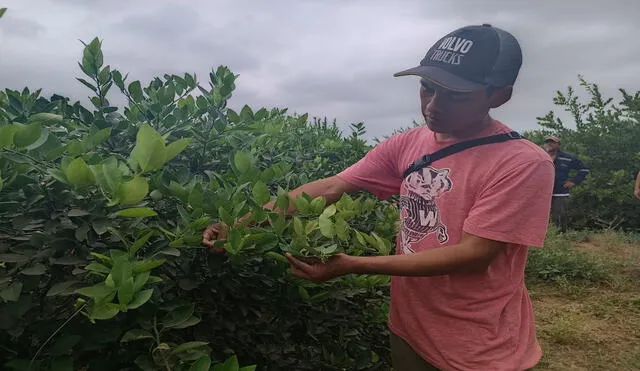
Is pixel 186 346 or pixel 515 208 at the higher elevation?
pixel 515 208

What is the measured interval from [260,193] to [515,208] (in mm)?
730

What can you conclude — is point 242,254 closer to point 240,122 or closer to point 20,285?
point 20,285

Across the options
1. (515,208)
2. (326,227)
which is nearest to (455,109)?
(515,208)

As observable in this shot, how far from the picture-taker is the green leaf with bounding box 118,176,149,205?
1.32 metres

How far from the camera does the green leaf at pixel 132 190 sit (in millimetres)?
1322

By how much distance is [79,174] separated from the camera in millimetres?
1337

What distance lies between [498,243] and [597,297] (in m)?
5.32

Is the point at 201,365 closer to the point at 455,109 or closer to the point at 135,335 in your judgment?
the point at 135,335

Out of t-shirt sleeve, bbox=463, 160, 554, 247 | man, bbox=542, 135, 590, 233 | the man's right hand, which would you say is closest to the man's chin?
t-shirt sleeve, bbox=463, 160, 554, 247

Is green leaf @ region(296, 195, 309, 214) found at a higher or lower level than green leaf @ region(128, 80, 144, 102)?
lower

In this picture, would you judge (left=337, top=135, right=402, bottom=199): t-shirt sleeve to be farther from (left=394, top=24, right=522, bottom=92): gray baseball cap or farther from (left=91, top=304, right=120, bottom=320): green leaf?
(left=91, top=304, right=120, bottom=320): green leaf

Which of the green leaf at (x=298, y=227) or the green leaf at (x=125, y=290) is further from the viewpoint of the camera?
the green leaf at (x=298, y=227)

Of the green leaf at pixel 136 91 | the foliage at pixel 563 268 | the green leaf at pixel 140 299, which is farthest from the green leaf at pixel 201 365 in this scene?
the foliage at pixel 563 268

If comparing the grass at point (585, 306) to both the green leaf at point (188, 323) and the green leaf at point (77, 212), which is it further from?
the green leaf at point (77, 212)
